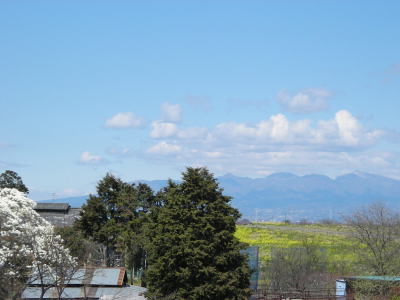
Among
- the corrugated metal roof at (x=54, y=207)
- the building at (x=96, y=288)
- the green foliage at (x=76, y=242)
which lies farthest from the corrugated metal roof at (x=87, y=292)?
the corrugated metal roof at (x=54, y=207)

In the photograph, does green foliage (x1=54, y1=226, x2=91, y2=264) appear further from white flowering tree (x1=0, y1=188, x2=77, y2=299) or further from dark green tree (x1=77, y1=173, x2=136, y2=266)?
white flowering tree (x1=0, y1=188, x2=77, y2=299)

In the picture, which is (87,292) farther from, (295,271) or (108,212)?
(295,271)

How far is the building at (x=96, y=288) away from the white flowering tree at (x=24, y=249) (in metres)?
7.12

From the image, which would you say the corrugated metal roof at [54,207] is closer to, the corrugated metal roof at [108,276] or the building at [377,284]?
the corrugated metal roof at [108,276]

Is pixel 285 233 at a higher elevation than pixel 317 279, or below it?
higher

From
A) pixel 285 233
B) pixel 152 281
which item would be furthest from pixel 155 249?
pixel 285 233

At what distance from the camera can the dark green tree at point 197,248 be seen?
145 ft

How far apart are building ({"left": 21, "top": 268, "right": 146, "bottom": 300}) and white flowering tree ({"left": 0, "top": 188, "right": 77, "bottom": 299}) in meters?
7.12

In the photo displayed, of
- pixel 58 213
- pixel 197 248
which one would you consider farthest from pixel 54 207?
pixel 197 248

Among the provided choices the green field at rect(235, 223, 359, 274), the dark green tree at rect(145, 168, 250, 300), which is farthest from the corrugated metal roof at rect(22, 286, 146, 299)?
the green field at rect(235, 223, 359, 274)

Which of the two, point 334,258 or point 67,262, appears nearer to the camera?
point 67,262

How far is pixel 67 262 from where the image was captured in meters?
43.2

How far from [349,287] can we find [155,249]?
68.0 feet

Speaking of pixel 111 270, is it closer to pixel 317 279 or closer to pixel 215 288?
pixel 215 288
